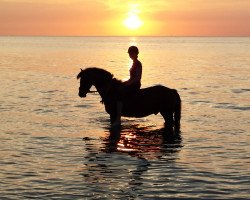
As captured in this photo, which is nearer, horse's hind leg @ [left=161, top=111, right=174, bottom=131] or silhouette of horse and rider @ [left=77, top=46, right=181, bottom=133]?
silhouette of horse and rider @ [left=77, top=46, right=181, bottom=133]

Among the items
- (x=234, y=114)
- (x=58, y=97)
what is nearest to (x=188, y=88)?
(x=58, y=97)

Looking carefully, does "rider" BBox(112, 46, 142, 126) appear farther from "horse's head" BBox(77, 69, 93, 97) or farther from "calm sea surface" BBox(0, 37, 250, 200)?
"horse's head" BBox(77, 69, 93, 97)

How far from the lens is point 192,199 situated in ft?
36.9

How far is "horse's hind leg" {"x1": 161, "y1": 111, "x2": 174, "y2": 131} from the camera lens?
19.6m

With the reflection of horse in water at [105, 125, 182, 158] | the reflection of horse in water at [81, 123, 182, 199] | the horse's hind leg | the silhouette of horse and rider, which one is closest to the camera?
the reflection of horse in water at [81, 123, 182, 199]

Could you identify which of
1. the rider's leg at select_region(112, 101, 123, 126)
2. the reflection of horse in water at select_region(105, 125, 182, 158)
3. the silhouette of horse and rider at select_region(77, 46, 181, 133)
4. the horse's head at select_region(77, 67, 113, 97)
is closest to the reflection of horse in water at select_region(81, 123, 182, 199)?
the reflection of horse in water at select_region(105, 125, 182, 158)

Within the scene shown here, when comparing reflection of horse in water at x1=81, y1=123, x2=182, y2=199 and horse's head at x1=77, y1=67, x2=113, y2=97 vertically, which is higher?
horse's head at x1=77, y1=67, x2=113, y2=97

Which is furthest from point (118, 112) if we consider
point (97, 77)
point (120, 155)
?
point (120, 155)

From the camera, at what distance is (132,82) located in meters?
18.2

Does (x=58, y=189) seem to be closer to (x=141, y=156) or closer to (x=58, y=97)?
(x=141, y=156)

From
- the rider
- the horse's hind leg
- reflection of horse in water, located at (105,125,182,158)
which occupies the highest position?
the rider

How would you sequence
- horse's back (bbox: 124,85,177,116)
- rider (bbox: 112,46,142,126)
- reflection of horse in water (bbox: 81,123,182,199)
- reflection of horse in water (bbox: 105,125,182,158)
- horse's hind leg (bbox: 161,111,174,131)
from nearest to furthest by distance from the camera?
reflection of horse in water (bbox: 81,123,182,199) → reflection of horse in water (bbox: 105,125,182,158) → rider (bbox: 112,46,142,126) → horse's back (bbox: 124,85,177,116) → horse's hind leg (bbox: 161,111,174,131)

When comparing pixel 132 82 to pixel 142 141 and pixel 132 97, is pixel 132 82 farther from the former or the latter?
pixel 142 141

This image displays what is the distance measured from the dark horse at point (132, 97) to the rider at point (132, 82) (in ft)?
0.66
